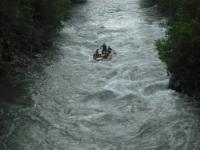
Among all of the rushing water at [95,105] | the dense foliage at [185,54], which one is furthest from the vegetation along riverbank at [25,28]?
the dense foliage at [185,54]

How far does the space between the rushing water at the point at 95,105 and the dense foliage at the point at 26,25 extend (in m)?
1.29

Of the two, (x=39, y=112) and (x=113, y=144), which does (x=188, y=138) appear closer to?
(x=113, y=144)

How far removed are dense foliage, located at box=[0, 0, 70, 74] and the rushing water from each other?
1291mm

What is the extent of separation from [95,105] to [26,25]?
8751 mm

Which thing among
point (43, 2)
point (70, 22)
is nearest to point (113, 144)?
point (43, 2)

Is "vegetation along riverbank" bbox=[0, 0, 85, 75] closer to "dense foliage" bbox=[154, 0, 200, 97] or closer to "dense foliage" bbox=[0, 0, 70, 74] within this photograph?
"dense foliage" bbox=[0, 0, 70, 74]

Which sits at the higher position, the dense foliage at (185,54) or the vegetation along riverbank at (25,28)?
the dense foliage at (185,54)

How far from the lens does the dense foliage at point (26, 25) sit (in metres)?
25.2

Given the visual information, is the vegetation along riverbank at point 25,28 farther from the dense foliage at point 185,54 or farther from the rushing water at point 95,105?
the dense foliage at point 185,54

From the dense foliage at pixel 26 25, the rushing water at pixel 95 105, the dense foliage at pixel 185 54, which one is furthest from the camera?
the dense foliage at pixel 26 25

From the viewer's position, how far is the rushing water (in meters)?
18.3

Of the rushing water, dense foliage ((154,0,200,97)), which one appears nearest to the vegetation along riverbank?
the rushing water

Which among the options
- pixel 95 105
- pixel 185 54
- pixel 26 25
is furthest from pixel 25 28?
pixel 185 54

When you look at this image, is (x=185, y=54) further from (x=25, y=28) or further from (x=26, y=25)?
(x=25, y=28)
